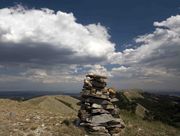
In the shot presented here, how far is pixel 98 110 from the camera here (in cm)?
3036

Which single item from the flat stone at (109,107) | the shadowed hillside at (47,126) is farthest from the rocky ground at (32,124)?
the flat stone at (109,107)

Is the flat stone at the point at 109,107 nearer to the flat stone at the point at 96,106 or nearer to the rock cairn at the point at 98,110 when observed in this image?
the rock cairn at the point at 98,110

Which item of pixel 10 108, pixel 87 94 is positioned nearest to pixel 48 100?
pixel 10 108

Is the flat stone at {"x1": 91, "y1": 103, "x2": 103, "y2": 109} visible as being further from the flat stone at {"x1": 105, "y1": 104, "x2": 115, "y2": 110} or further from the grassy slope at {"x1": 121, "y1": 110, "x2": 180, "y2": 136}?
the grassy slope at {"x1": 121, "y1": 110, "x2": 180, "y2": 136}

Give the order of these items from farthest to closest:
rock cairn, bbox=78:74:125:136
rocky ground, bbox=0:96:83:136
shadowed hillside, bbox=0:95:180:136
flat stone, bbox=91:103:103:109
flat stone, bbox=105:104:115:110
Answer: flat stone, bbox=105:104:115:110 → flat stone, bbox=91:103:103:109 → rock cairn, bbox=78:74:125:136 → shadowed hillside, bbox=0:95:180:136 → rocky ground, bbox=0:96:83:136

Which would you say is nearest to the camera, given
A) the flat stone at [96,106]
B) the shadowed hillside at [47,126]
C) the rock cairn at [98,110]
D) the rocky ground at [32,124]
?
the rocky ground at [32,124]

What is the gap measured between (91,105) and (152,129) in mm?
7452

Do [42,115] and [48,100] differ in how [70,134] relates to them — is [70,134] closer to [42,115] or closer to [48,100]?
[42,115]

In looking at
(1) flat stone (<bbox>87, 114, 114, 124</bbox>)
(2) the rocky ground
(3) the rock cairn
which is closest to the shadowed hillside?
(2) the rocky ground

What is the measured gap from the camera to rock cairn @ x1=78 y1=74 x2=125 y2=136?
96.5ft

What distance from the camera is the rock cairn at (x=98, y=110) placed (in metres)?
29.4

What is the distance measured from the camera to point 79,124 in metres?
30.7

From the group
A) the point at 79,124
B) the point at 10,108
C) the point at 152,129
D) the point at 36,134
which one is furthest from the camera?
the point at 10,108

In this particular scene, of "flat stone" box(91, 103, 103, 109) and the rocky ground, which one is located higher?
"flat stone" box(91, 103, 103, 109)
